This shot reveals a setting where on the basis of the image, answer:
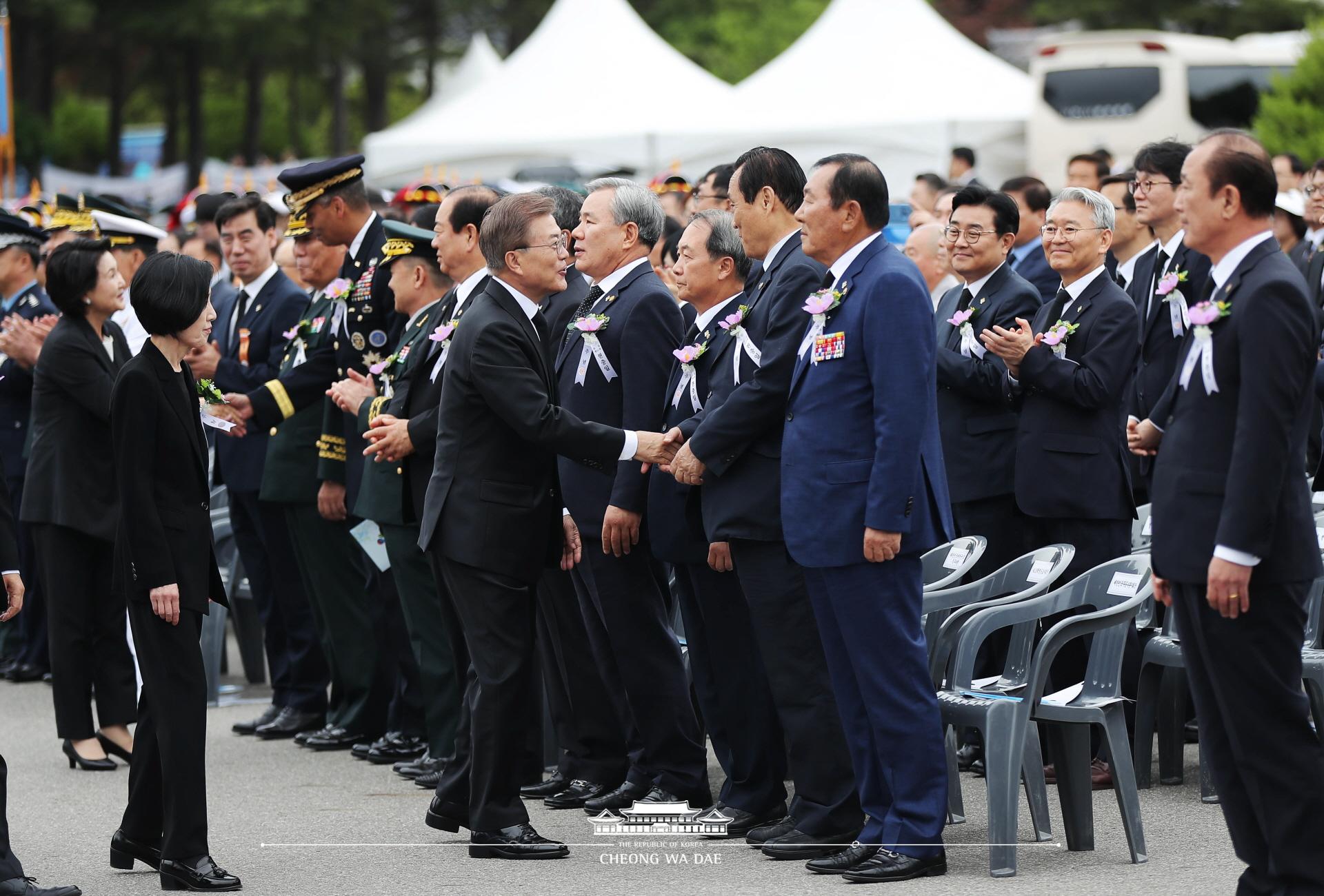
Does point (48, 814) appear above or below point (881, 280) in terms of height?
below

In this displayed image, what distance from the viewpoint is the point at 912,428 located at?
5555 mm

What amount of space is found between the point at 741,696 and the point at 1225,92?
2218cm

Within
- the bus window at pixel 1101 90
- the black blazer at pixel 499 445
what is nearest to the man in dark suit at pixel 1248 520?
the black blazer at pixel 499 445

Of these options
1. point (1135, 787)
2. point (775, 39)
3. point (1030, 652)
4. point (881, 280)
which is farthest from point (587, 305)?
point (775, 39)

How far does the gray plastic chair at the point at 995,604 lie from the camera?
6172 millimetres

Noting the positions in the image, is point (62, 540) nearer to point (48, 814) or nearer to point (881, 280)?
point (48, 814)

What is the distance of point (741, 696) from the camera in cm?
652

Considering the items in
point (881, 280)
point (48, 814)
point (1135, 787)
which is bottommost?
point (48, 814)

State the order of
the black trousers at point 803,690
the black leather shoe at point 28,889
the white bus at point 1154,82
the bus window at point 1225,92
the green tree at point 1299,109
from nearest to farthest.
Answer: the black leather shoe at point 28,889, the black trousers at point 803,690, the green tree at point 1299,109, the white bus at point 1154,82, the bus window at point 1225,92

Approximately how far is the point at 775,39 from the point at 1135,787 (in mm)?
37661

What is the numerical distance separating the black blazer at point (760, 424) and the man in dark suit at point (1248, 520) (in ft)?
4.79

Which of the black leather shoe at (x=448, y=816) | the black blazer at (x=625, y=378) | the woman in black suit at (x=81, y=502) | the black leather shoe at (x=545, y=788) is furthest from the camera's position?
the woman in black suit at (x=81, y=502)

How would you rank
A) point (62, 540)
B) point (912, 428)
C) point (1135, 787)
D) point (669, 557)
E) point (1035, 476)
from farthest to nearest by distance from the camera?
1. point (62, 540)
2. point (1035, 476)
3. point (669, 557)
4. point (1135, 787)
5. point (912, 428)

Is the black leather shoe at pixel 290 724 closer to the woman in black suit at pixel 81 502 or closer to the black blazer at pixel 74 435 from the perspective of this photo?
the woman in black suit at pixel 81 502
